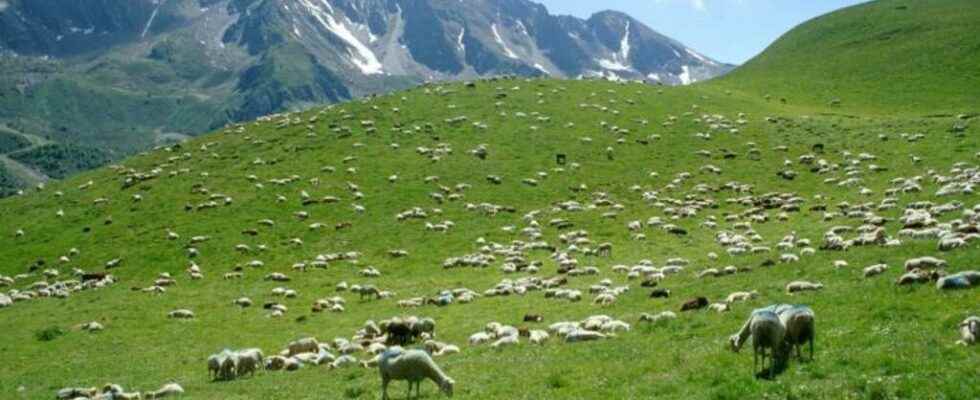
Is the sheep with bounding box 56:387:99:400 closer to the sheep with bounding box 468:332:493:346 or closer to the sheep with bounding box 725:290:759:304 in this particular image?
the sheep with bounding box 468:332:493:346

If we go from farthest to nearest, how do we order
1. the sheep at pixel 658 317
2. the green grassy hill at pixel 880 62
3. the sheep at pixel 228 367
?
the green grassy hill at pixel 880 62 → the sheep at pixel 228 367 → the sheep at pixel 658 317

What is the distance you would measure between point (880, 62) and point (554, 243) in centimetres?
6992

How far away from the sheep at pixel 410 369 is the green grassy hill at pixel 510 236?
0.91 m

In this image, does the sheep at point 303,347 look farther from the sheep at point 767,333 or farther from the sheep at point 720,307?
the sheep at point 767,333

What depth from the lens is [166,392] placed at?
23.7 m

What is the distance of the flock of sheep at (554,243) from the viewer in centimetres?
2494

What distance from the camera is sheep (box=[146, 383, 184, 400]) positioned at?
23.4m

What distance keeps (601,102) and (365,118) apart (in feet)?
80.6

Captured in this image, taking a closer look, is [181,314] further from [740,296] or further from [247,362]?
[740,296]

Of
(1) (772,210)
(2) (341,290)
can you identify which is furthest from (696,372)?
(1) (772,210)

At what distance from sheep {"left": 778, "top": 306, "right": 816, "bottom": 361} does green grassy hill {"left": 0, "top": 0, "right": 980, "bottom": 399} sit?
0.69 metres

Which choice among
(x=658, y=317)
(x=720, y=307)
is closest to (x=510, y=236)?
(x=658, y=317)

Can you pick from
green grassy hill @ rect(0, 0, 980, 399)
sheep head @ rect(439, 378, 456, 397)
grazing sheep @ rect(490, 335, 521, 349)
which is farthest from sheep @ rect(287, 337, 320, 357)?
sheep head @ rect(439, 378, 456, 397)

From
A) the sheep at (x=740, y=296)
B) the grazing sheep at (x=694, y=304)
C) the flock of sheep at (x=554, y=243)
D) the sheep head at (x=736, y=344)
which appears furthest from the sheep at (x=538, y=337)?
the sheep head at (x=736, y=344)
